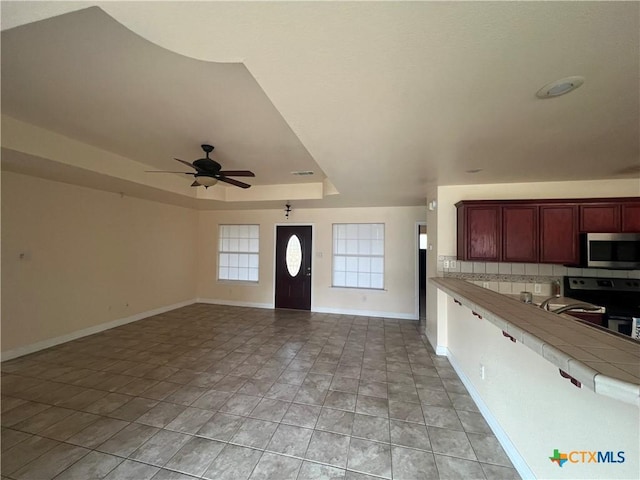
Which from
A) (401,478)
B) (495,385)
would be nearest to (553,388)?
(495,385)

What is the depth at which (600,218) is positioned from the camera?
3029mm

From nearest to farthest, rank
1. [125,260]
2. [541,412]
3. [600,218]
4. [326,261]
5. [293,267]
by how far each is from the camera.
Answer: [541,412] < [600,218] < [125,260] < [326,261] < [293,267]

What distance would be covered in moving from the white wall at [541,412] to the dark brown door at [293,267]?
399 cm

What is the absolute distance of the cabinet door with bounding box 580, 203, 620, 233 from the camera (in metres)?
2.98

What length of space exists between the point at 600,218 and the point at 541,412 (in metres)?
2.87

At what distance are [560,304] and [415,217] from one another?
297cm

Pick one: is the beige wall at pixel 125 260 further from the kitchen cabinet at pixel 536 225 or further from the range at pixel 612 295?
the range at pixel 612 295

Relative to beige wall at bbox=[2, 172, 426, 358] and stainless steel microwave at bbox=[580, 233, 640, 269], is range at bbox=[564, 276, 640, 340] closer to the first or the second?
stainless steel microwave at bbox=[580, 233, 640, 269]

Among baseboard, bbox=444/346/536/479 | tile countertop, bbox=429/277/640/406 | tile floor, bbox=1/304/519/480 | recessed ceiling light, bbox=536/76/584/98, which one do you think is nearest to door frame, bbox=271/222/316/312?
tile floor, bbox=1/304/519/480

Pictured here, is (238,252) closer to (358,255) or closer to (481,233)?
(358,255)

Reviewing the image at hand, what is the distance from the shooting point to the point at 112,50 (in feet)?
5.21

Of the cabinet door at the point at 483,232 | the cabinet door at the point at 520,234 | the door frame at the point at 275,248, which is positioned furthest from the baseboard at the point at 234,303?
the cabinet door at the point at 520,234

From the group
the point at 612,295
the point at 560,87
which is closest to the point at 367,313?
the point at 612,295

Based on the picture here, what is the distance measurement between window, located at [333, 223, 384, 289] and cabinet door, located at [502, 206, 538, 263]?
2675 millimetres
